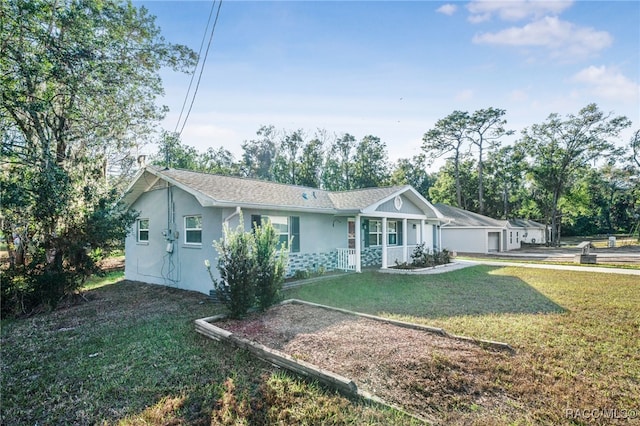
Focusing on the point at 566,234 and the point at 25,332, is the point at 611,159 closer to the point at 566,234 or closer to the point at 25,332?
the point at 566,234

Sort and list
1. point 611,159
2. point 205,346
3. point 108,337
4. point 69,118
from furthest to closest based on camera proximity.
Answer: point 611,159 < point 69,118 < point 108,337 < point 205,346

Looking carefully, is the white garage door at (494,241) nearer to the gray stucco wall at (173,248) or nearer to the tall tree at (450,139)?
the tall tree at (450,139)

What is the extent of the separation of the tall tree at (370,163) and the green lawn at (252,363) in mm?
29798

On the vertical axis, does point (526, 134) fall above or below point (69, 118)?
above

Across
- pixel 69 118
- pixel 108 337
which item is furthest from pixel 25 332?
pixel 69 118

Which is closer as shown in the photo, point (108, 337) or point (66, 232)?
point (108, 337)

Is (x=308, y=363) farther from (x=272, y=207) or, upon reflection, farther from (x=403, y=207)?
(x=403, y=207)

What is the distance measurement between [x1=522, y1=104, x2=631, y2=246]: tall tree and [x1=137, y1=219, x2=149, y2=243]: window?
132ft

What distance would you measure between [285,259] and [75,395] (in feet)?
13.3

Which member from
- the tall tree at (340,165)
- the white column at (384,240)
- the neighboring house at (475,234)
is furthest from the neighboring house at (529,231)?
the white column at (384,240)

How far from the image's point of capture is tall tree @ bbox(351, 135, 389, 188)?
38.0 meters

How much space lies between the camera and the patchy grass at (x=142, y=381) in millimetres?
3305

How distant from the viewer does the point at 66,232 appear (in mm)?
8148

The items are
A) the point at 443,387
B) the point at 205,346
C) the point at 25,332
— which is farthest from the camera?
the point at 25,332
